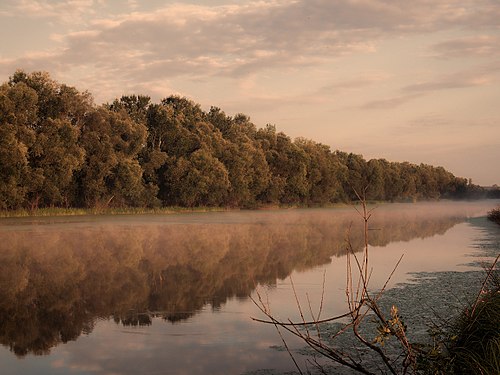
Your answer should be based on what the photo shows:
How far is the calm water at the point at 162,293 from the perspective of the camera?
11.7 metres

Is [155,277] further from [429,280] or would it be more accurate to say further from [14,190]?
[14,190]

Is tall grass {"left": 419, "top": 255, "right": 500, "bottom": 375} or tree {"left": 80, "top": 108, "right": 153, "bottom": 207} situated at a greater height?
tree {"left": 80, "top": 108, "right": 153, "bottom": 207}

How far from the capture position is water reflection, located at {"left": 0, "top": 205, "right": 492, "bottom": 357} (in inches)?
610

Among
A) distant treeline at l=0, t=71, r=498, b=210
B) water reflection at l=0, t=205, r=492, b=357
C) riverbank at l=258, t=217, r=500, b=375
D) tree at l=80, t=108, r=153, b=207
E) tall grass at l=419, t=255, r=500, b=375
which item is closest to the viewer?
tall grass at l=419, t=255, r=500, b=375

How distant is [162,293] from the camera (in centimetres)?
1919

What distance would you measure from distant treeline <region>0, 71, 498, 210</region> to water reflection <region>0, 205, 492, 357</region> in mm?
19574

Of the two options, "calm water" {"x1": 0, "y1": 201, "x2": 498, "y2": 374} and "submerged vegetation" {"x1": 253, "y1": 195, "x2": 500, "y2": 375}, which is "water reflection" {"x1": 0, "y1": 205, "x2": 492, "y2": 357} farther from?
"submerged vegetation" {"x1": 253, "y1": 195, "x2": 500, "y2": 375}

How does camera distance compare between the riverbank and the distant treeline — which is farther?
the distant treeline

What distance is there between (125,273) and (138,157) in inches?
2578

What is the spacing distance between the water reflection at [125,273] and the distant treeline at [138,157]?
64.2 feet

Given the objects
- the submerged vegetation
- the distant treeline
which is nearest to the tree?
the distant treeline

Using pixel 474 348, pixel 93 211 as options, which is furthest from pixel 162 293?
pixel 93 211

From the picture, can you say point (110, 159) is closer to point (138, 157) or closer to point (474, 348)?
point (138, 157)

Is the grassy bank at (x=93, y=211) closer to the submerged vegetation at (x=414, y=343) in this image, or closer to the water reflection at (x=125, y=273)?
the water reflection at (x=125, y=273)
